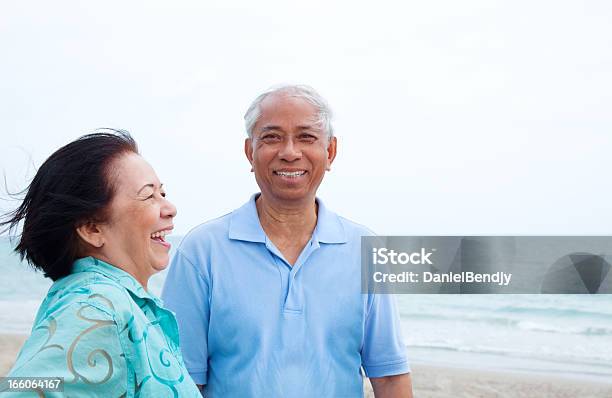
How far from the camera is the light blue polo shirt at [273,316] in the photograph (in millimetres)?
2240

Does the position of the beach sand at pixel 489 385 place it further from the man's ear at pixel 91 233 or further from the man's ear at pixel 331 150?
the man's ear at pixel 91 233

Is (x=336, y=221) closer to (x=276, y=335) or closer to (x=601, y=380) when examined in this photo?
(x=276, y=335)

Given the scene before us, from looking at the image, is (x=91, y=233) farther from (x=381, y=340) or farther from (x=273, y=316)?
(x=381, y=340)

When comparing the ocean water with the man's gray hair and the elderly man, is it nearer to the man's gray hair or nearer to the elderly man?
the elderly man

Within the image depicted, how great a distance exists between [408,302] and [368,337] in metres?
12.3

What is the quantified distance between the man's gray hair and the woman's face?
32.0 inches

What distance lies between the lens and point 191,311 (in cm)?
226

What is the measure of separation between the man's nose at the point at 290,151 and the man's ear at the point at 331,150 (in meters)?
0.13

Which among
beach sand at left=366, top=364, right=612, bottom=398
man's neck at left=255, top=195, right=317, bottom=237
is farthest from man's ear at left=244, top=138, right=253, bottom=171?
beach sand at left=366, top=364, right=612, bottom=398

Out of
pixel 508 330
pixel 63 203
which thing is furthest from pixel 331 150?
pixel 508 330

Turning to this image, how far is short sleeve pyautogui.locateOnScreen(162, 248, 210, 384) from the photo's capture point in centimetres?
225

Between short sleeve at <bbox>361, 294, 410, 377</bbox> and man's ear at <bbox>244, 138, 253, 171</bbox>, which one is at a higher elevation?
man's ear at <bbox>244, 138, 253, 171</bbox>

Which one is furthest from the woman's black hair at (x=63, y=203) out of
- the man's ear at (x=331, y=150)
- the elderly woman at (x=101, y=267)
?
the man's ear at (x=331, y=150)

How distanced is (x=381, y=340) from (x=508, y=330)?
11.5 m
